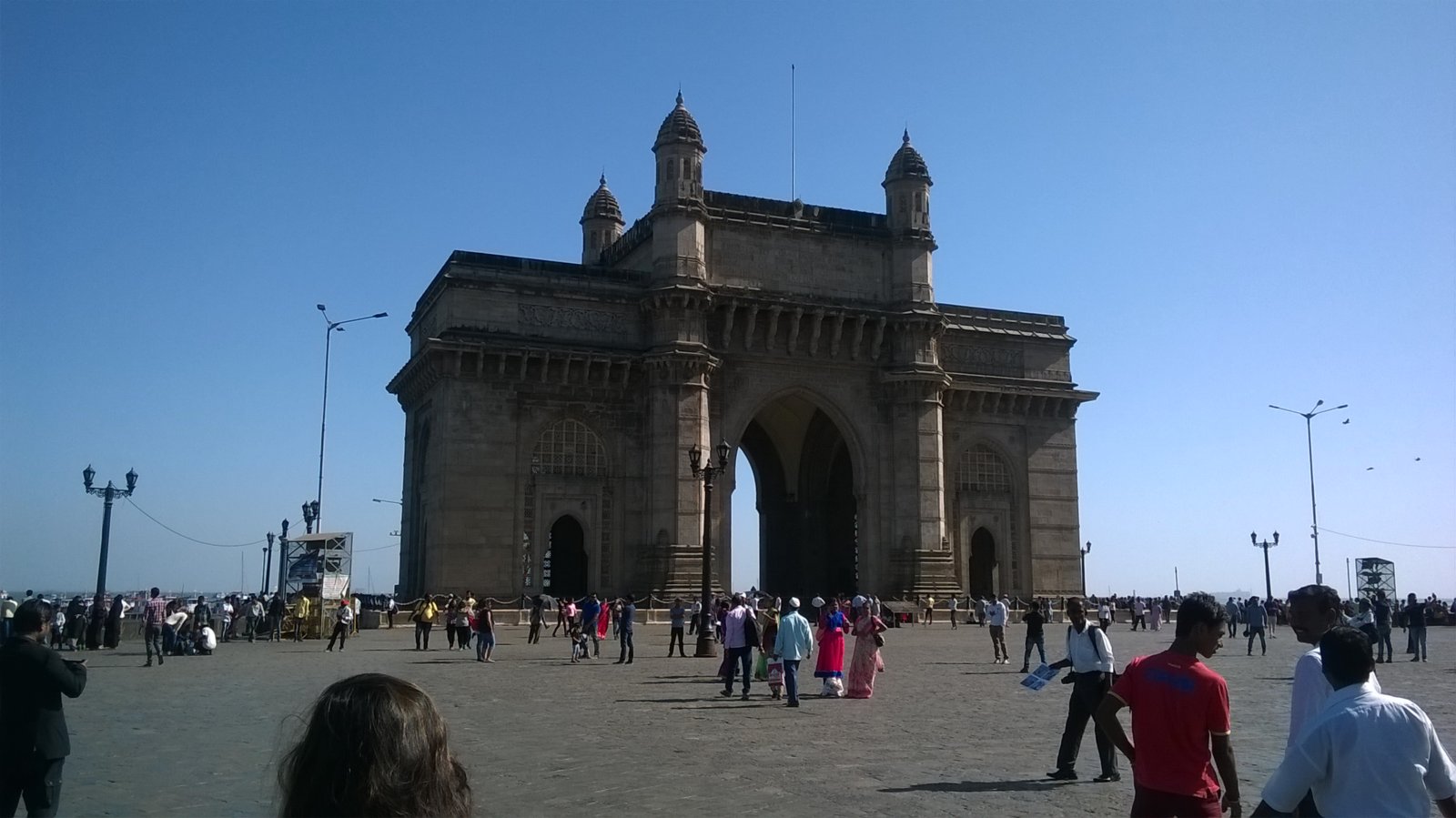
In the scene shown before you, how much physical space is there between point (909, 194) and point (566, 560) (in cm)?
1842

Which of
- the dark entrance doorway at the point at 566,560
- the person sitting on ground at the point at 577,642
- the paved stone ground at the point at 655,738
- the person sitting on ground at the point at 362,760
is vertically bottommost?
the paved stone ground at the point at 655,738

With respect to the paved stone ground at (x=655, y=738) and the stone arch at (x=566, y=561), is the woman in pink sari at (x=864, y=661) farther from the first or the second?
the stone arch at (x=566, y=561)

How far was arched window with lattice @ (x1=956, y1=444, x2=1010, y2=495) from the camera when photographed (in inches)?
1781

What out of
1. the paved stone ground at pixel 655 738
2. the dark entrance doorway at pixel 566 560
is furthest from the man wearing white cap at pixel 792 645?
the dark entrance doorway at pixel 566 560

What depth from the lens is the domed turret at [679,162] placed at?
3984cm

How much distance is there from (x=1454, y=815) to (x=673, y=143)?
37.6 meters

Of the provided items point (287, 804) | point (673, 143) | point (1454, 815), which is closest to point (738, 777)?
point (1454, 815)

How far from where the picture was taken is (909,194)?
43.8m

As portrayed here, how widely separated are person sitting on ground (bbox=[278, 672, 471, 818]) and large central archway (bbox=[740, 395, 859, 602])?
147 feet

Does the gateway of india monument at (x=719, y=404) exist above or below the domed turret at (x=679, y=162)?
below

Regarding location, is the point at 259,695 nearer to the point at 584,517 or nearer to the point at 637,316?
the point at 584,517

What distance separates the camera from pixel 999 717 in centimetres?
1423

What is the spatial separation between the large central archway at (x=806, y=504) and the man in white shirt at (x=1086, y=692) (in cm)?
3692

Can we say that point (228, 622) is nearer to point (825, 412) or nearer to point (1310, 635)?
point (825, 412)
